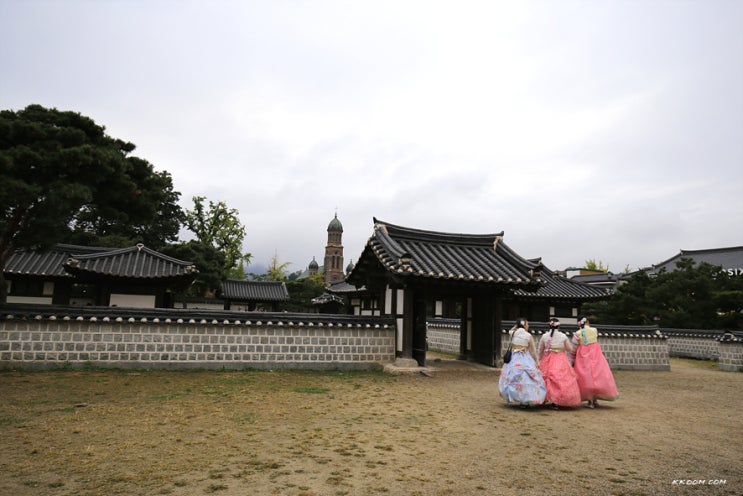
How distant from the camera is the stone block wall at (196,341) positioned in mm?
10938

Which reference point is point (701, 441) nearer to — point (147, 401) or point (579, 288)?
point (147, 401)

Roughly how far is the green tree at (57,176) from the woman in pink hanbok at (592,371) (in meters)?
9.85

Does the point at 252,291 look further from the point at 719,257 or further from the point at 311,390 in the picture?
the point at 719,257

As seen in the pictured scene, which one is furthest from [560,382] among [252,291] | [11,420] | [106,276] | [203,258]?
[252,291]

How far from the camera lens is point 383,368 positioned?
12.9m

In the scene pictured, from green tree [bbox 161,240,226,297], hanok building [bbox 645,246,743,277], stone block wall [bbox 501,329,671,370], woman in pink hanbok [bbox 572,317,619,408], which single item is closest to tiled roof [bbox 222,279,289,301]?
green tree [bbox 161,240,226,297]

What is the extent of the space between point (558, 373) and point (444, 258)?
584cm

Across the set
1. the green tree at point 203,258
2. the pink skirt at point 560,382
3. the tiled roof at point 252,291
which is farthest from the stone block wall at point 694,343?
the tiled roof at point 252,291

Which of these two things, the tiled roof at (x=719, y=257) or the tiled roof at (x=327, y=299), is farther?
the tiled roof at (x=327, y=299)

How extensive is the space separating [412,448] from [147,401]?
194 inches

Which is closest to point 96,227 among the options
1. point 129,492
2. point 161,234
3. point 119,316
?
point 161,234

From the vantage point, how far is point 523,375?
841 cm

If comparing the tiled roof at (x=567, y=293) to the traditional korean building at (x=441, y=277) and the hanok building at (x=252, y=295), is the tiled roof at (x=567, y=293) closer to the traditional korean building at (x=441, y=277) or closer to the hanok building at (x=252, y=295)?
the traditional korean building at (x=441, y=277)

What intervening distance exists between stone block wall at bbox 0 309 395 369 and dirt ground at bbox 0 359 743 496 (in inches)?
45.4
